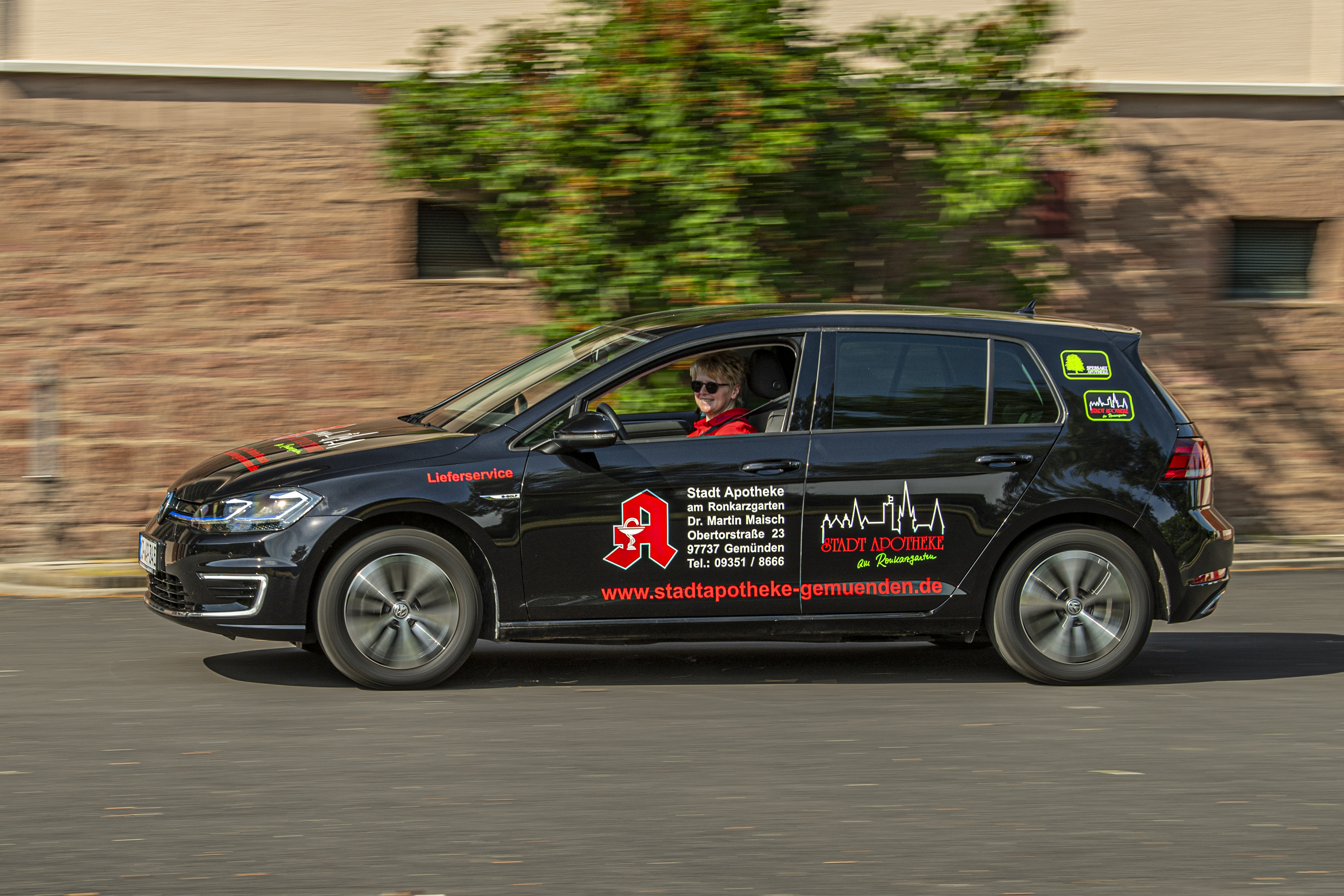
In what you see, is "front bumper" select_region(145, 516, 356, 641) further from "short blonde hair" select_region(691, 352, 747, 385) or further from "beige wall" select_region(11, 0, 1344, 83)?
"beige wall" select_region(11, 0, 1344, 83)

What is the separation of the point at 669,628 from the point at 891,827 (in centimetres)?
211

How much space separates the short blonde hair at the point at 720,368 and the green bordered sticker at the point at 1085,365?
153 cm

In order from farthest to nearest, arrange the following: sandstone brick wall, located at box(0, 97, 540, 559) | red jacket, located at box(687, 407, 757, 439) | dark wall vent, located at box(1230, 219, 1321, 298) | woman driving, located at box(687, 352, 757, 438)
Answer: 1. dark wall vent, located at box(1230, 219, 1321, 298)
2. sandstone brick wall, located at box(0, 97, 540, 559)
3. woman driving, located at box(687, 352, 757, 438)
4. red jacket, located at box(687, 407, 757, 439)

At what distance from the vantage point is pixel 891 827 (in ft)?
16.9

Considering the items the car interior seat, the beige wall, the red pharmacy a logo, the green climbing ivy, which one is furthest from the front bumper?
the beige wall

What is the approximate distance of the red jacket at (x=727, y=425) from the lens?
7316 mm

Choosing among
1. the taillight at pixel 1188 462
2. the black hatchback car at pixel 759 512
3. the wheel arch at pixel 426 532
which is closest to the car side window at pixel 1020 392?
the black hatchback car at pixel 759 512

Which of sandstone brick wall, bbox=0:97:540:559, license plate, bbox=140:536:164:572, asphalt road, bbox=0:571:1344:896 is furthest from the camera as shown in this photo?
sandstone brick wall, bbox=0:97:540:559

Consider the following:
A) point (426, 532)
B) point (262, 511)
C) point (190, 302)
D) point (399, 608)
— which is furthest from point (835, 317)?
point (190, 302)

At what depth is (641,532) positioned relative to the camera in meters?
7.05

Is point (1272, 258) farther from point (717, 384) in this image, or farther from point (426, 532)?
point (426, 532)

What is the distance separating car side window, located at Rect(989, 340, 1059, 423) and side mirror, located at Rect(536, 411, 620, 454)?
1798 millimetres

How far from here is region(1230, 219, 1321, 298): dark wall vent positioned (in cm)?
1417

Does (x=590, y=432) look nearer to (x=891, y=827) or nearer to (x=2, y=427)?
(x=891, y=827)
